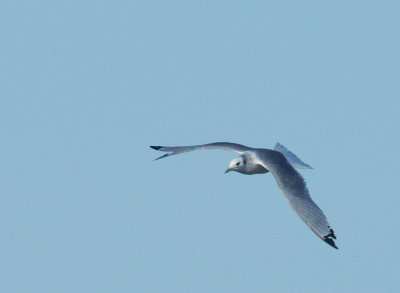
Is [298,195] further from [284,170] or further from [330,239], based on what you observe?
[330,239]

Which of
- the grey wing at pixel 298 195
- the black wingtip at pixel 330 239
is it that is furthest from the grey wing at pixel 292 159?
the black wingtip at pixel 330 239

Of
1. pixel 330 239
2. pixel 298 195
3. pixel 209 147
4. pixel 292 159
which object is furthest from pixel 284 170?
pixel 292 159

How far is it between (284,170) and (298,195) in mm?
1073

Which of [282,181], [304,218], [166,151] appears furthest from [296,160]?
[304,218]

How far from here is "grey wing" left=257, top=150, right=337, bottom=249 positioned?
12055mm

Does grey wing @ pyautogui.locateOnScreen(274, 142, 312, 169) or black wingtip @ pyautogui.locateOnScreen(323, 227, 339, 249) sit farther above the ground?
grey wing @ pyautogui.locateOnScreen(274, 142, 312, 169)

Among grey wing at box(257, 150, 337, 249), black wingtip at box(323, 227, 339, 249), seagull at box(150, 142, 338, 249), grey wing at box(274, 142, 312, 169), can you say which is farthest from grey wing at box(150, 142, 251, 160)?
black wingtip at box(323, 227, 339, 249)

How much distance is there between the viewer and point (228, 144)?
1719cm

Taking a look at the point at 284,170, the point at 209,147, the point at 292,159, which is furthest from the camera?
the point at 292,159

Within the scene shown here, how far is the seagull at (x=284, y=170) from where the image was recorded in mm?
12211

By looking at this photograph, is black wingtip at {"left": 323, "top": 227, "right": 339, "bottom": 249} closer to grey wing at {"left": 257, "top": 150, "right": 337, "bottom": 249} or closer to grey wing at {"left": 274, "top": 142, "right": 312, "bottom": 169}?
grey wing at {"left": 257, "top": 150, "right": 337, "bottom": 249}

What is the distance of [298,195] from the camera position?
514 inches

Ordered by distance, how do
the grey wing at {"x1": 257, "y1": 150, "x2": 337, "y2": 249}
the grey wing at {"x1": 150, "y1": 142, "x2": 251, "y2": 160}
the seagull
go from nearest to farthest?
the grey wing at {"x1": 257, "y1": 150, "x2": 337, "y2": 249} → the seagull → the grey wing at {"x1": 150, "y1": 142, "x2": 251, "y2": 160}

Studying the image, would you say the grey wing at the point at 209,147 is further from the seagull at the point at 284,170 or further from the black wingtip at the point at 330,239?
the black wingtip at the point at 330,239
